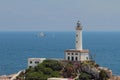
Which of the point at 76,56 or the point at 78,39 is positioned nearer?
the point at 76,56

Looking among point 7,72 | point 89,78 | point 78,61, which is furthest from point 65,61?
point 7,72

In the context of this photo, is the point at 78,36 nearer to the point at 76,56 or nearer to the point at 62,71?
the point at 76,56

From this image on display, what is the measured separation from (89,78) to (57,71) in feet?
16.7

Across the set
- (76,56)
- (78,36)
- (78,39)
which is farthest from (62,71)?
(78,36)

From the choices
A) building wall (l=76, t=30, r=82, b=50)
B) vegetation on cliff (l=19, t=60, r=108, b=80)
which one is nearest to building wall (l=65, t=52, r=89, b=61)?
vegetation on cliff (l=19, t=60, r=108, b=80)

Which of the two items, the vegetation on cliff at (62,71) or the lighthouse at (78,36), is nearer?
the vegetation on cliff at (62,71)

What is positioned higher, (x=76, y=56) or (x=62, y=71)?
(x=76, y=56)

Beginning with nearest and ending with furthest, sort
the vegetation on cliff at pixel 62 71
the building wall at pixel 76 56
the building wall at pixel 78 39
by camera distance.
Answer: the vegetation on cliff at pixel 62 71
the building wall at pixel 76 56
the building wall at pixel 78 39

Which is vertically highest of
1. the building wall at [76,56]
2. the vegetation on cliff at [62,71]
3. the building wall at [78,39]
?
the building wall at [78,39]

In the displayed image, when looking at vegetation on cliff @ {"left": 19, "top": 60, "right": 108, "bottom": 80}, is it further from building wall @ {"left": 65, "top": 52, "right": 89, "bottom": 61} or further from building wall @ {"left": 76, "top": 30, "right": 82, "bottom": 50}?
building wall @ {"left": 76, "top": 30, "right": 82, "bottom": 50}

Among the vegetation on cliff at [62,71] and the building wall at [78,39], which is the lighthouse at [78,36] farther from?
the vegetation on cliff at [62,71]

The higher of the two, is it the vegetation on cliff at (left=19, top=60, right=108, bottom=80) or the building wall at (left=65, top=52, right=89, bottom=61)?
the building wall at (left=65, top=52, right=89, bottom=61)

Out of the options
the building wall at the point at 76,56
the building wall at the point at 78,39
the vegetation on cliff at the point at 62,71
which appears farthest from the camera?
the building wall at the point at 78,39

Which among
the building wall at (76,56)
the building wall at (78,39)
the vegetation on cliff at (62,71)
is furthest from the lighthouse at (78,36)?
the vegetation on cliff at (62,71)
